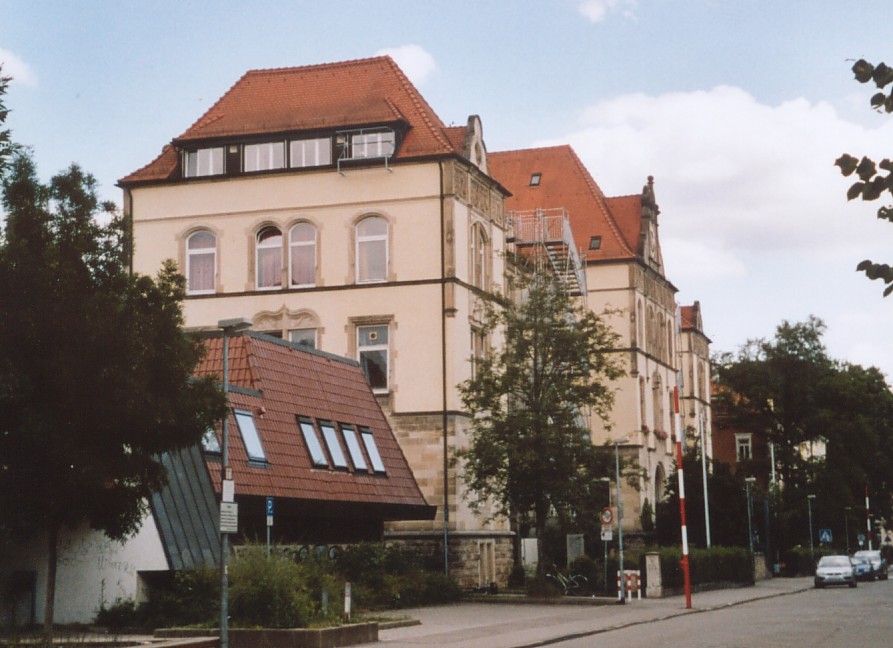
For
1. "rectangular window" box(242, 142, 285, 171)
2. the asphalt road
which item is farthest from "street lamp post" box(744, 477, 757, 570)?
"rectangular window" box(242, 142, 285, 171)

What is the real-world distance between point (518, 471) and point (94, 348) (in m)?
23.5

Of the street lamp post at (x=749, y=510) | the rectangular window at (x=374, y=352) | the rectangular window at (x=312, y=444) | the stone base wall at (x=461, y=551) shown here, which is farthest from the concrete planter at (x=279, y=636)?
the street lamp post at (x=749, y=510)

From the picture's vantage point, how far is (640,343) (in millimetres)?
71125

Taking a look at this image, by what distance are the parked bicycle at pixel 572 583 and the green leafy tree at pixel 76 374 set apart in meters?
25.5

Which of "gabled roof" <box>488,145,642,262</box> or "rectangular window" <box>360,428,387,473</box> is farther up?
"gabled roof" <box>488,145,642,262</box>

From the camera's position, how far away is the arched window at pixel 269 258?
4959cm

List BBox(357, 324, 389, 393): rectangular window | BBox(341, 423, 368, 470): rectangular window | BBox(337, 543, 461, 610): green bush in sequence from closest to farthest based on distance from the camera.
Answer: BBox(337, 543, 461, 610): green bush < BBox(341, 423, 368, 470): rectangular window < BBox(357, 324, 389, 393): rectangular window

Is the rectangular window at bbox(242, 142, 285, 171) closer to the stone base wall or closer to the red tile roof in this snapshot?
the red tile roof

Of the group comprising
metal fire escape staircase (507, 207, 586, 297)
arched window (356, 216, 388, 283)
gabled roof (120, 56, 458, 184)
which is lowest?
arched window (356, 216, 388, 283)

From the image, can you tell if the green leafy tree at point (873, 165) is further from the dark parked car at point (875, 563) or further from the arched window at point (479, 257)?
the dark parked car at point (875, 563)

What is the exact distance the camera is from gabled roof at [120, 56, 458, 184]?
48.6 m

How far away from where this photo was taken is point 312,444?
111ft

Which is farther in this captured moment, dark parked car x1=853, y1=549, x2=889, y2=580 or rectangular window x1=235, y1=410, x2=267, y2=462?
dark parked car x1=853, y1=549, x2=889, y2=580

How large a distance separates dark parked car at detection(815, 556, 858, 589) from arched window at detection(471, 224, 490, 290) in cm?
1935
